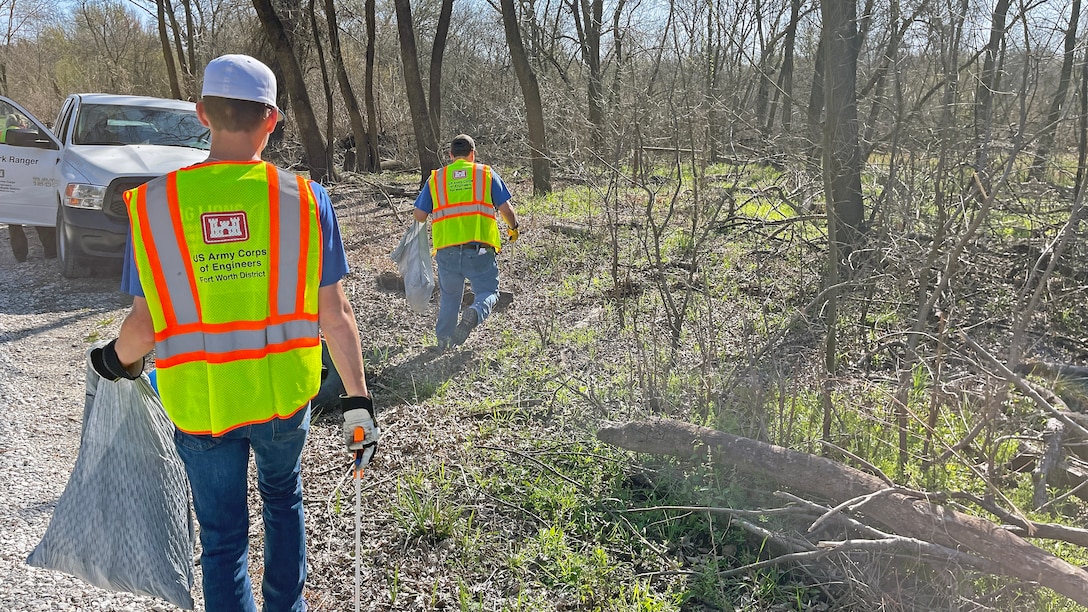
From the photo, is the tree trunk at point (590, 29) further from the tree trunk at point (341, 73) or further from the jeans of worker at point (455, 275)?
the jeans of worker at point (455, 275)

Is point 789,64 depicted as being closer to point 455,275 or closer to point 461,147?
point 461,147

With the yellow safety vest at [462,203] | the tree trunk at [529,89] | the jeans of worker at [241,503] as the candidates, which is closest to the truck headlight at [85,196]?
the yellow safety vest at [462,203]

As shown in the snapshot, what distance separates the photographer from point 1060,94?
607cm

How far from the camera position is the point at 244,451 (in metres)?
2.52

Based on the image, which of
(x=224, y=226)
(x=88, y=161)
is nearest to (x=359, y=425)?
(x=224, y=226)

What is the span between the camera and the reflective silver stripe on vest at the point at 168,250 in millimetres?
2236

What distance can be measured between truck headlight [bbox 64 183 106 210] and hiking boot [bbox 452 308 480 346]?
4342 millimetres

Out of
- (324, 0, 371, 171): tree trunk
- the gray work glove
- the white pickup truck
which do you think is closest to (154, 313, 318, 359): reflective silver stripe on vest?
the gray work glove

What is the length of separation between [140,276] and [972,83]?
519 centimetres

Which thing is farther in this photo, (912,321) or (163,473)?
(912,321)

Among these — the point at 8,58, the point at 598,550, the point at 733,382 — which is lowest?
the point at 598,550

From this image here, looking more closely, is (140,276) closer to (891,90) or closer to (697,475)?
(697,475)

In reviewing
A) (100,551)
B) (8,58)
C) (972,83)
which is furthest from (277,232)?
(8,58)

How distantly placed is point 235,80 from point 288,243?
0.48m
